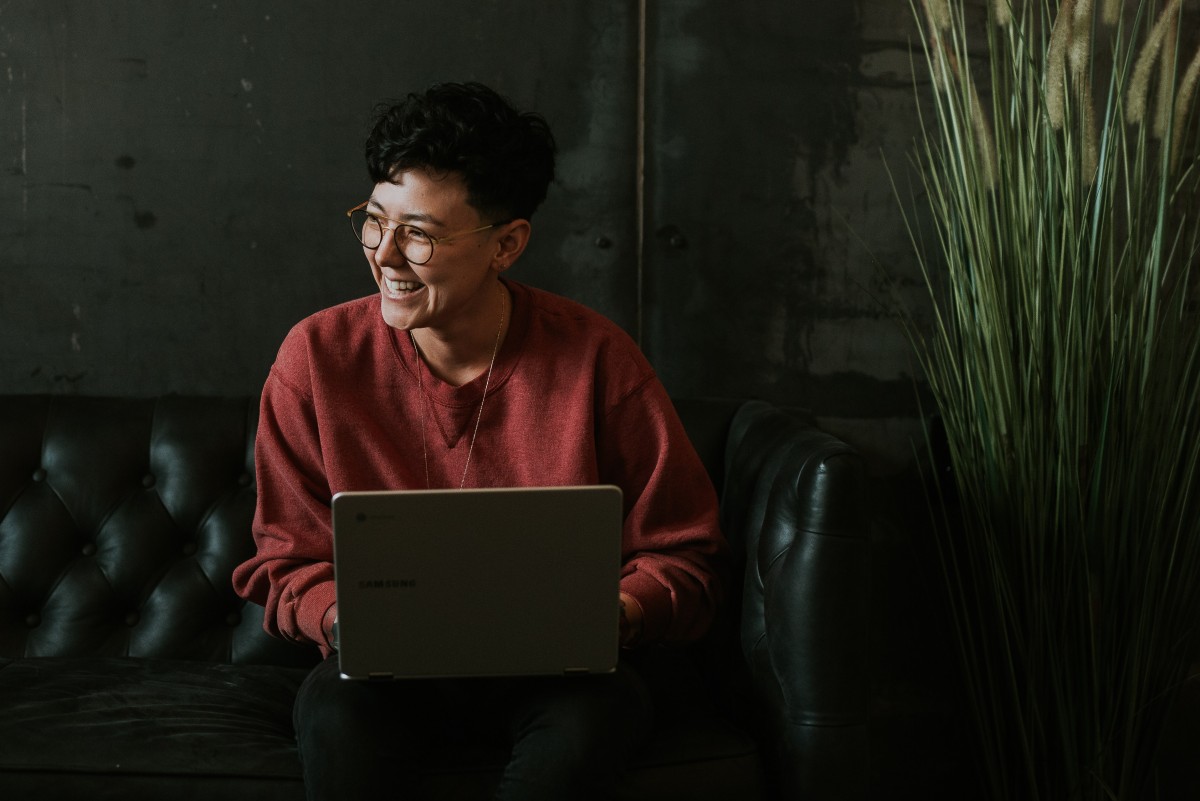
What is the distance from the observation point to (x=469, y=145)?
1486 millimetres

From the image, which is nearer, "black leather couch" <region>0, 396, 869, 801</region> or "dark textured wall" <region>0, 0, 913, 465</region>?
"black leather couch" <region>0, 396, 869, 801</region>

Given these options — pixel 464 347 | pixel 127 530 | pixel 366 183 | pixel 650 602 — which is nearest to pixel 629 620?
pixel 650 602

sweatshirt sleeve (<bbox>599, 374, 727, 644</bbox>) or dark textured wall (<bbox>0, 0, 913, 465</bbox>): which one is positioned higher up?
dark textured wall (<bbox>0, 0, 913, 465</bbox>)

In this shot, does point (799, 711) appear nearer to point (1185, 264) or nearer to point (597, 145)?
point (1185, 264)

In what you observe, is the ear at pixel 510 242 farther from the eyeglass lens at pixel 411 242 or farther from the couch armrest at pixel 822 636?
the couch armrest at pixel 822 636

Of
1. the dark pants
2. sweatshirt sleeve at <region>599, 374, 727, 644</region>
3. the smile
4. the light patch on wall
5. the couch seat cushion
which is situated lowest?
the couch seat cushion

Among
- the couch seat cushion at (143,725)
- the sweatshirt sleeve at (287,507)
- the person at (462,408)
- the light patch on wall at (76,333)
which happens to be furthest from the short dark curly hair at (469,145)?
the light patch on wall at (76,333)

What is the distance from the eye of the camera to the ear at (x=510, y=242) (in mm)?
1571

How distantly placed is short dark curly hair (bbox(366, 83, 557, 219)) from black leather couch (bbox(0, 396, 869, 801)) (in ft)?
1.80

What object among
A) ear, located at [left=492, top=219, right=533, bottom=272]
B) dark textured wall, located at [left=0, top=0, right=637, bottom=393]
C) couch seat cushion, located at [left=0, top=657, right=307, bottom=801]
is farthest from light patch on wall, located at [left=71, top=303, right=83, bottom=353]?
ear, located at [left=492, top=219, right=533, bottom=272]

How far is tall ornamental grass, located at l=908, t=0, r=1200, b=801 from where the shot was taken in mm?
1565

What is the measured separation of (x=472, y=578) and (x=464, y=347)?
1.72ft

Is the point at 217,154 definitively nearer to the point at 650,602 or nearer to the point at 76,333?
the point at 76,333

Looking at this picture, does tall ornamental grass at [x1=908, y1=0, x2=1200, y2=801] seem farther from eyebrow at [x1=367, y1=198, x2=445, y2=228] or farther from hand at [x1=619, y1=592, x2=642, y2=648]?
eyebrow at [x1=367, y1=198, x2=445, y2=228]
